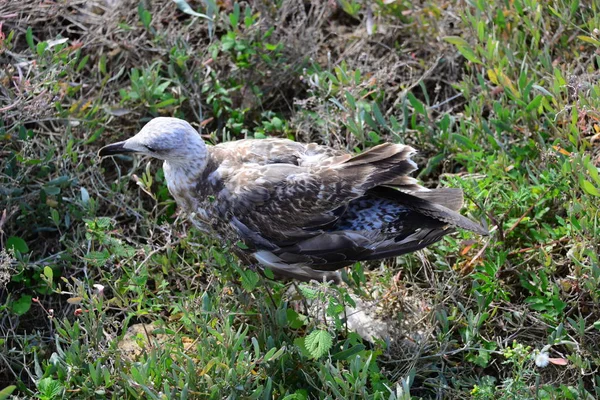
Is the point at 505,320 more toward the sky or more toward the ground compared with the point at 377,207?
more toward the ground

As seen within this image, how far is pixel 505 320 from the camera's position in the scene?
13.0 feet

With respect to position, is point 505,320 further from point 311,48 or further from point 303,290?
point 311,48

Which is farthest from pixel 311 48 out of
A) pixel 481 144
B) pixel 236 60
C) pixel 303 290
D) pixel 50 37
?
pixel 303 290

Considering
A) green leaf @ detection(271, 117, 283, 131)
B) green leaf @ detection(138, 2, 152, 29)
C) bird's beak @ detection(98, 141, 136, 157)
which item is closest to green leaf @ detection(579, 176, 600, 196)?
green leaf @ detection(271, 117, 283, 131)

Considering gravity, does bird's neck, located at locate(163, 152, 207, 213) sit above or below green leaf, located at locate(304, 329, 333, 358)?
above

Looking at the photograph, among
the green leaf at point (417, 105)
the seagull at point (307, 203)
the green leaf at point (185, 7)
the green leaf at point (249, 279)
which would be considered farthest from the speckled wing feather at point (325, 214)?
the green leaf at point (185, 7)

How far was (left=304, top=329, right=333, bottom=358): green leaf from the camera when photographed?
11.3ft

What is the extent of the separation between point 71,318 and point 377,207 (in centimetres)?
160

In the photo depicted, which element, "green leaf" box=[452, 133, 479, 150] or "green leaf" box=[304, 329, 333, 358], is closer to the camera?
"green leaf" box=[304, 329, 333, 358]

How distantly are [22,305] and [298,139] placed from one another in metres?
1.77

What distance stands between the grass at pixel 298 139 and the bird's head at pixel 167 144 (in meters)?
0.37

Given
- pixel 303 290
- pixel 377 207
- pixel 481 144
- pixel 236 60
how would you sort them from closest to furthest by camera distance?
pixel 303 290 < pixel 377 207 < pixel 481 144 < pixel 236 60

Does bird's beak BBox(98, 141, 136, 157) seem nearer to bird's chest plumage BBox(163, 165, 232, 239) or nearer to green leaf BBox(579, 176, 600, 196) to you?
bird's chest plumage BBox(163, 165, 232, 239)

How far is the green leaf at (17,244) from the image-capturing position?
414cm
